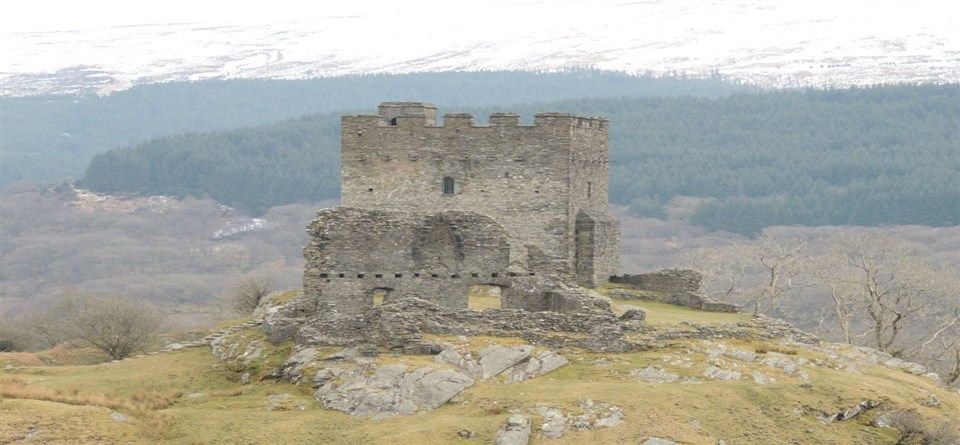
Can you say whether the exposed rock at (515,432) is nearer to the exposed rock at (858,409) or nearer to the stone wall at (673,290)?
the exposed rock at (858,409)

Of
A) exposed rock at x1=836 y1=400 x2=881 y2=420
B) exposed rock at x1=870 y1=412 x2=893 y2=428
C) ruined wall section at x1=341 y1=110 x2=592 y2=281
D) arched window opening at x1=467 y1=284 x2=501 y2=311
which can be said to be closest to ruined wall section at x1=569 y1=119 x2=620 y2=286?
ruined wall section at x1=341 y1=110 x2=592 y2=281

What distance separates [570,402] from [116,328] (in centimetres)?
2960

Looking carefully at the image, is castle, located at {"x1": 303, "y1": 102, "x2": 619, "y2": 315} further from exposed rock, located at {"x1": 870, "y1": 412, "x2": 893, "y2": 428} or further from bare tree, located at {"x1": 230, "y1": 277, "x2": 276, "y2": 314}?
exposed rock, located at {"x1": 870, "y1": 412, "x2": 893, "y2": 428}

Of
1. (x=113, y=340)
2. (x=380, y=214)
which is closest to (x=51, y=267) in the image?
(x=113, y=340)

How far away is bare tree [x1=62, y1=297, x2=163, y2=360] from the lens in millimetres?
62656

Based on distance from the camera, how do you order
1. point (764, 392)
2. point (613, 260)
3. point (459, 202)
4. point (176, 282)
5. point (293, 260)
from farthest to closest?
1. point (293, 260)
2. point (176, 282)
3. point (613, 260)
4. point (459, 202)
5. point (764, 392)

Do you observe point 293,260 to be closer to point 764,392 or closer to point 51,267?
point 51,267

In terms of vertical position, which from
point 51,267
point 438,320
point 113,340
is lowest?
point 51,267

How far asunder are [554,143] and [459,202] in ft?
13.3

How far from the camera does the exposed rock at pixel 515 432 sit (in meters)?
37.6

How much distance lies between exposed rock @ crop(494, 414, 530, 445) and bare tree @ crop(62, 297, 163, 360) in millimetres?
26199

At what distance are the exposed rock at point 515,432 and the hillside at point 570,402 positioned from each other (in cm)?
24

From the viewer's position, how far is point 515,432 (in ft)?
125

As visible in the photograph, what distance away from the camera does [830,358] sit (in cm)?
4803
